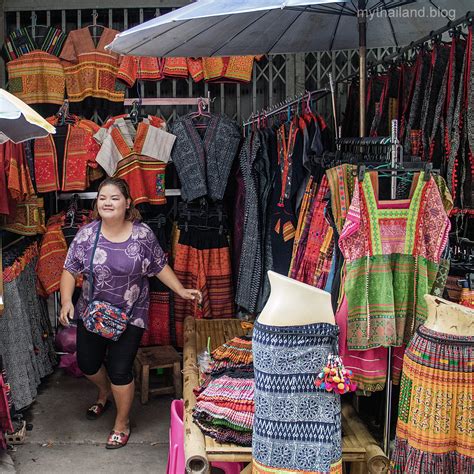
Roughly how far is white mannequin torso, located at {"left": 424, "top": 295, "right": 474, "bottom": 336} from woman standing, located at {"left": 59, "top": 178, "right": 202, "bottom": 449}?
1.68m

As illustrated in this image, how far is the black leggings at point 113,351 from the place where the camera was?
13.9 feet

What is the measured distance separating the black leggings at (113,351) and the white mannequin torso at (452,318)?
2.08 metres

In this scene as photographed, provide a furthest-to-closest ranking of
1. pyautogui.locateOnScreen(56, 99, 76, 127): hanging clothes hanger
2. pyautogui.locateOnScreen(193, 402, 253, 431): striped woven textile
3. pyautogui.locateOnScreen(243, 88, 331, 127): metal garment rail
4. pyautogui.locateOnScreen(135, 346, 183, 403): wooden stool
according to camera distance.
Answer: pyautogui.locateOnScreen(56, 99, 76, 127): hanging clothes hanger → pyautogui.locateOnScreen(135, 346, 183, 403): wooden stool → pyautogui.locateOnScreen(243, 88, 331, 127): metal garment rail → pyautogui.locateOnScreen(193, 402, 253, 431): striped woven textile

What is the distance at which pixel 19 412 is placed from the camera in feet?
15.3

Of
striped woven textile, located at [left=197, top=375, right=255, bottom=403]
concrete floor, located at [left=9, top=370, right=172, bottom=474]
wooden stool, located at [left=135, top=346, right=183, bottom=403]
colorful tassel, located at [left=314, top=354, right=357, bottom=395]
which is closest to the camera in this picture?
colorful tassel, located at [left=314, top=354, right=357, bottom=395]

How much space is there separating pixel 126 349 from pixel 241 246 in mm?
1495

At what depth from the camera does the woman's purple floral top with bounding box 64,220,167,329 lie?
4160 millimetres

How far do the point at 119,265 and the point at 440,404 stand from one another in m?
2.10

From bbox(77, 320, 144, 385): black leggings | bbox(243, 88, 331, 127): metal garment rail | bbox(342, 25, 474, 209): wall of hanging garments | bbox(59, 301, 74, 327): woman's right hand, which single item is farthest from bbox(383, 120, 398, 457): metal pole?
bbox(59, 301, 74, 327): woman's right hand

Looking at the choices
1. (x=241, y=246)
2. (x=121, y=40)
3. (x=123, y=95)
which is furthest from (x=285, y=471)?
(x=123, y=95)

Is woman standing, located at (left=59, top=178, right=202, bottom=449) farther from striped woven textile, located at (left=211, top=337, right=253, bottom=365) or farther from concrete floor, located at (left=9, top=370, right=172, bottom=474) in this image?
striped woven textile, located at (left=211, top=337, right=253, bottom=365)

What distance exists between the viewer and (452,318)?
105 inches

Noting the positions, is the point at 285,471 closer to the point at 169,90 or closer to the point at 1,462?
the point at 1,462

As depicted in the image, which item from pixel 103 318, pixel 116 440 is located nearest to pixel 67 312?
pixel 103 318
